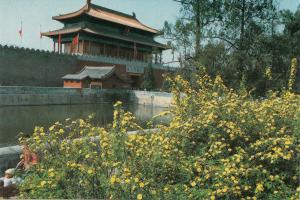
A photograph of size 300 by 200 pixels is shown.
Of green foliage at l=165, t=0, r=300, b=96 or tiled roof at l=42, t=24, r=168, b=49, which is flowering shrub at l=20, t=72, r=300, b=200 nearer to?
green foliage at l=165, t=0, r=300, b=96

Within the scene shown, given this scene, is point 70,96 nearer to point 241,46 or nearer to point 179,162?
point 241,46

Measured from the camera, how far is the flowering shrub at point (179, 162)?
328cm

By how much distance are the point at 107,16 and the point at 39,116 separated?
20082mm

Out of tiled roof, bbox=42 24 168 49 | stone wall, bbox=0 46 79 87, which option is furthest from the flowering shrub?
tiled roof, bbox=42 24 168 49

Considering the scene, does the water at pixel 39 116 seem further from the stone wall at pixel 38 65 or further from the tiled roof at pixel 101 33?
the tiled roof at pixel 101 33

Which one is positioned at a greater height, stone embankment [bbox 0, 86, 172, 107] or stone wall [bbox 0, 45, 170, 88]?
stone wall [bbox 0, 45, 170, 88]

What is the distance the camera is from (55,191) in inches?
137

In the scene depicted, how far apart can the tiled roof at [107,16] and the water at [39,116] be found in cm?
1119

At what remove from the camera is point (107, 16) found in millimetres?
38656

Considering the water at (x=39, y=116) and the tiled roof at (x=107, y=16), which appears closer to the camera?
the water at (x=39, y=116)

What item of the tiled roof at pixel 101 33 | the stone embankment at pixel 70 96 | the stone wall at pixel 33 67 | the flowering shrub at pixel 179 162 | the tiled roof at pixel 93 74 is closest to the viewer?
the flowering shrub at pixel 179 162

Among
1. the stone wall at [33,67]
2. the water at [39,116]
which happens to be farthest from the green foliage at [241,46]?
the stone wall at [33,67]

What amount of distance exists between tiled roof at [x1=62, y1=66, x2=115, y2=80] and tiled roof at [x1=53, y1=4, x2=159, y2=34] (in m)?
7.07

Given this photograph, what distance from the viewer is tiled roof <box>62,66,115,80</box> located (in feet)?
99.0
